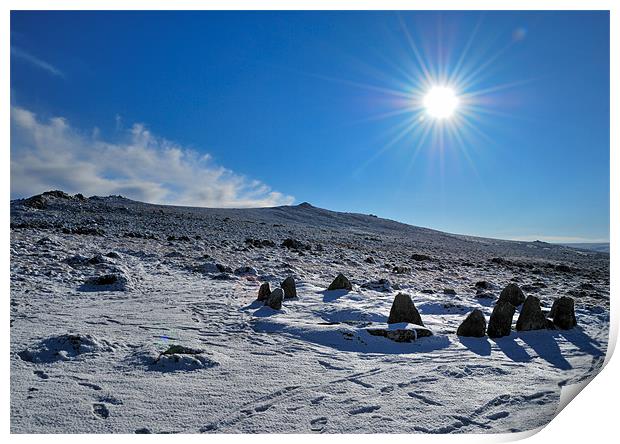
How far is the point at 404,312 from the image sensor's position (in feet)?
22.7

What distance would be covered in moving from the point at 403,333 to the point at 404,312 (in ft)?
2.72

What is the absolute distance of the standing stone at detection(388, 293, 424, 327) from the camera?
685cm

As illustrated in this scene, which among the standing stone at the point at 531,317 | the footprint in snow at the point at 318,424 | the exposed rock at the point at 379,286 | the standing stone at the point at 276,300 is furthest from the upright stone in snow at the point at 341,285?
the footprint in snow at the point at 318,424

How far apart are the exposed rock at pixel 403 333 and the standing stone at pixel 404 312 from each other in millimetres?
489

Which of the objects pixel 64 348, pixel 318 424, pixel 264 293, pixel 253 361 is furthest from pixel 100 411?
pixel 264 293

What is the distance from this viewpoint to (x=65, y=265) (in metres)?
9.98

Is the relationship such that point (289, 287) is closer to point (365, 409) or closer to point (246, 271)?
point (246, 271)

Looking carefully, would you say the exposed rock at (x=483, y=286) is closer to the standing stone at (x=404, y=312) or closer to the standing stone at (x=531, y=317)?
the standing stone at (x=531, y=317)

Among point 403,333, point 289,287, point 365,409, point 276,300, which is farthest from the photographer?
Result: point 289,287

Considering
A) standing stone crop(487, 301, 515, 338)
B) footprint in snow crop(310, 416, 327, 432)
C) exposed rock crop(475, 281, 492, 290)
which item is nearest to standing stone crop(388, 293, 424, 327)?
standing stone crop(487, 301, 515, 338)

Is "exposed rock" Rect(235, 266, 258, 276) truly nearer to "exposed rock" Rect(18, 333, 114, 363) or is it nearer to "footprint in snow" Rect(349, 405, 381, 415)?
"exposed rock" Rect(18, 333, 114, 363)

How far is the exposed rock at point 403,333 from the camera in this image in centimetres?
608
